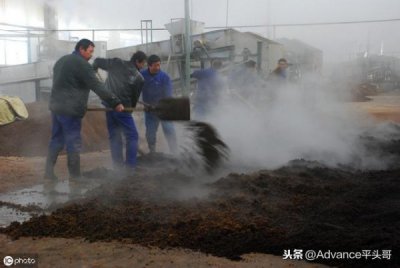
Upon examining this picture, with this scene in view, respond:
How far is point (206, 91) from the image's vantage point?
30.0 ft

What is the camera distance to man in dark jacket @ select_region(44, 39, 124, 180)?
5.87 metres

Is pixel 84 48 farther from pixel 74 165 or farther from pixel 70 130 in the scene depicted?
pixel 74 165

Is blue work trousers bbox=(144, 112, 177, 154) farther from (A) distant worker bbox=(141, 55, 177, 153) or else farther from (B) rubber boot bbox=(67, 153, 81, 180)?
(B) rubber boot bbox=(67, 153, 81, 180)

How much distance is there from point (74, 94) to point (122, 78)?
91cm

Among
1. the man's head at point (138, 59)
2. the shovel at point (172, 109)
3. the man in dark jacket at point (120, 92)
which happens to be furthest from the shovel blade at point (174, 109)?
the man's head at point (138, 59)

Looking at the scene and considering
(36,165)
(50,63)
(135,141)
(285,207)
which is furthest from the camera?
(50,63)

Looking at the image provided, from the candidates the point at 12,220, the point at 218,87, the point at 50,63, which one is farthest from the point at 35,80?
the point at 12,220

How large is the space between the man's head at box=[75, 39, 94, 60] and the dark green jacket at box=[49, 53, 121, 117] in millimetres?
113

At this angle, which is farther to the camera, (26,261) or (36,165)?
(36,165)

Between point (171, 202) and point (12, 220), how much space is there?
5.18 feet

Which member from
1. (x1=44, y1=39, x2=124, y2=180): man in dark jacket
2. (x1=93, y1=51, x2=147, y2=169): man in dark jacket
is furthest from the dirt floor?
(x1=93, y1=51, x2=147, y2=169): man in dark jacket

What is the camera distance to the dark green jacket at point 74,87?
19.2ft

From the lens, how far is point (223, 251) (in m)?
3.43

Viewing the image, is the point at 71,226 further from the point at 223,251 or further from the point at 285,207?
the point at 285,207
